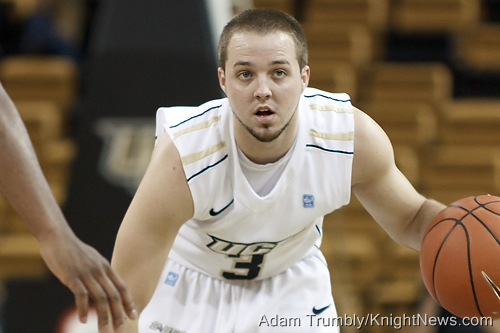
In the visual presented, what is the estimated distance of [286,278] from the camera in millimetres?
3396

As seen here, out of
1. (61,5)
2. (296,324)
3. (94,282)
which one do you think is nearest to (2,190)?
(94,282)

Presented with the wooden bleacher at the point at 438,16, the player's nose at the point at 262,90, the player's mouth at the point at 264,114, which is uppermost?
the wooden bleacher at the point at 438,16

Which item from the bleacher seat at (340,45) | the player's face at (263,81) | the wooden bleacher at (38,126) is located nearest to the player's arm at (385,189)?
the player's face at (263,81)

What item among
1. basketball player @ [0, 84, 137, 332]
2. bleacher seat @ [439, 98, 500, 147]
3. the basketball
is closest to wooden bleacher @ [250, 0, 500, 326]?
bleacher seat @ [439, 98, 500, 147]

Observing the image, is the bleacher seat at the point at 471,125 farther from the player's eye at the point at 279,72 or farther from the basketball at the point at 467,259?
the player's eye at the point at 279,72

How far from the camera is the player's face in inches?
107

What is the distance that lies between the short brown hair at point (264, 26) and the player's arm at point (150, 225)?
0.55m

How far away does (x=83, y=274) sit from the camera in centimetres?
208

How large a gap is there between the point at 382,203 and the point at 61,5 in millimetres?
7140

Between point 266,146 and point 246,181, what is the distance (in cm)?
18

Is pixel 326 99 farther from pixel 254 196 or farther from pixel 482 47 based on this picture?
pixel 482 47

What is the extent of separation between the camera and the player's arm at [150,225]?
2.83 metres

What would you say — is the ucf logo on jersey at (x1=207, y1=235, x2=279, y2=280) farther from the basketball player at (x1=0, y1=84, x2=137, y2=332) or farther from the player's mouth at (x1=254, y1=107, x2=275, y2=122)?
the basketball player at (x1=0, y1=84, x2=137, y2=332)

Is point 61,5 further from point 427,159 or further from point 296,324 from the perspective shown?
point 296,324
